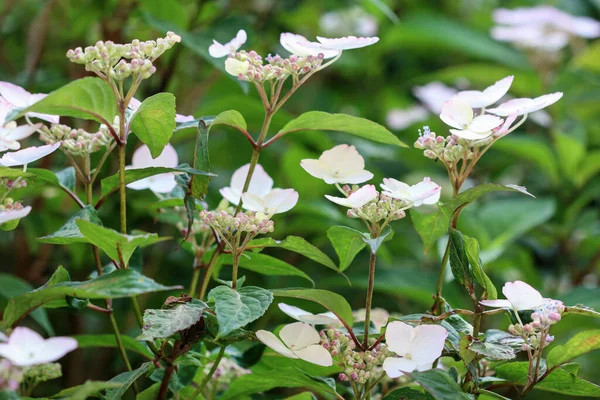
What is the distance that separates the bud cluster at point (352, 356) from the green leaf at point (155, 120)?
205mm

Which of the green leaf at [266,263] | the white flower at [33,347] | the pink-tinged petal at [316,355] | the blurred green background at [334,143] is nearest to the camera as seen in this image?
the white flower at [33,347]

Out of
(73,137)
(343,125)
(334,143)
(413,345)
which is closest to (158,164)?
(73,137)

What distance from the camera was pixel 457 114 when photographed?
0.58 metres

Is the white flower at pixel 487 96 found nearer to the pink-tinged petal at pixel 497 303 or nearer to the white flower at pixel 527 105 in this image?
the white flower at pixel 527 105

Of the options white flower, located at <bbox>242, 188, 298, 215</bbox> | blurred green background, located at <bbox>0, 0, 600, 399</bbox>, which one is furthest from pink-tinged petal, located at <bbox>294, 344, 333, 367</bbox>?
blurred green background, located at <bbox>0, 0, 600, 399</bbox>

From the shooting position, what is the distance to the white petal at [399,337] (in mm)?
518

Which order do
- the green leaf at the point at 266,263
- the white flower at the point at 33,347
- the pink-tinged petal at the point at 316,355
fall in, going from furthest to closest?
the green leaf at the point at 266,263 → the pink-tinged petal at the point at 316,355 → the white flower at the point at 33,347

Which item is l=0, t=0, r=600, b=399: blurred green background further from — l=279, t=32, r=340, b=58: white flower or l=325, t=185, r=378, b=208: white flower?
l=325, t=185, r=378, b=208: white flower

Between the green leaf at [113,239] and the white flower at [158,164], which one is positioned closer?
the green leaf at [113,239]

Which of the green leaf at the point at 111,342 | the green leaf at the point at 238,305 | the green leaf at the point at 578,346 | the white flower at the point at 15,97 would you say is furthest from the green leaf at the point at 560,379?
the white flower at the point at 15,97

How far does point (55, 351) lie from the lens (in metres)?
0.45

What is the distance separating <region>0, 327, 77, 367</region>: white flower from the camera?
1.44 ft

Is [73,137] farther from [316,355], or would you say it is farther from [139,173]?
[316,355]

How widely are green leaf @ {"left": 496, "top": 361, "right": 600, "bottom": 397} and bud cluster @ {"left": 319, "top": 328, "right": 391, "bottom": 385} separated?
0.39 feet
